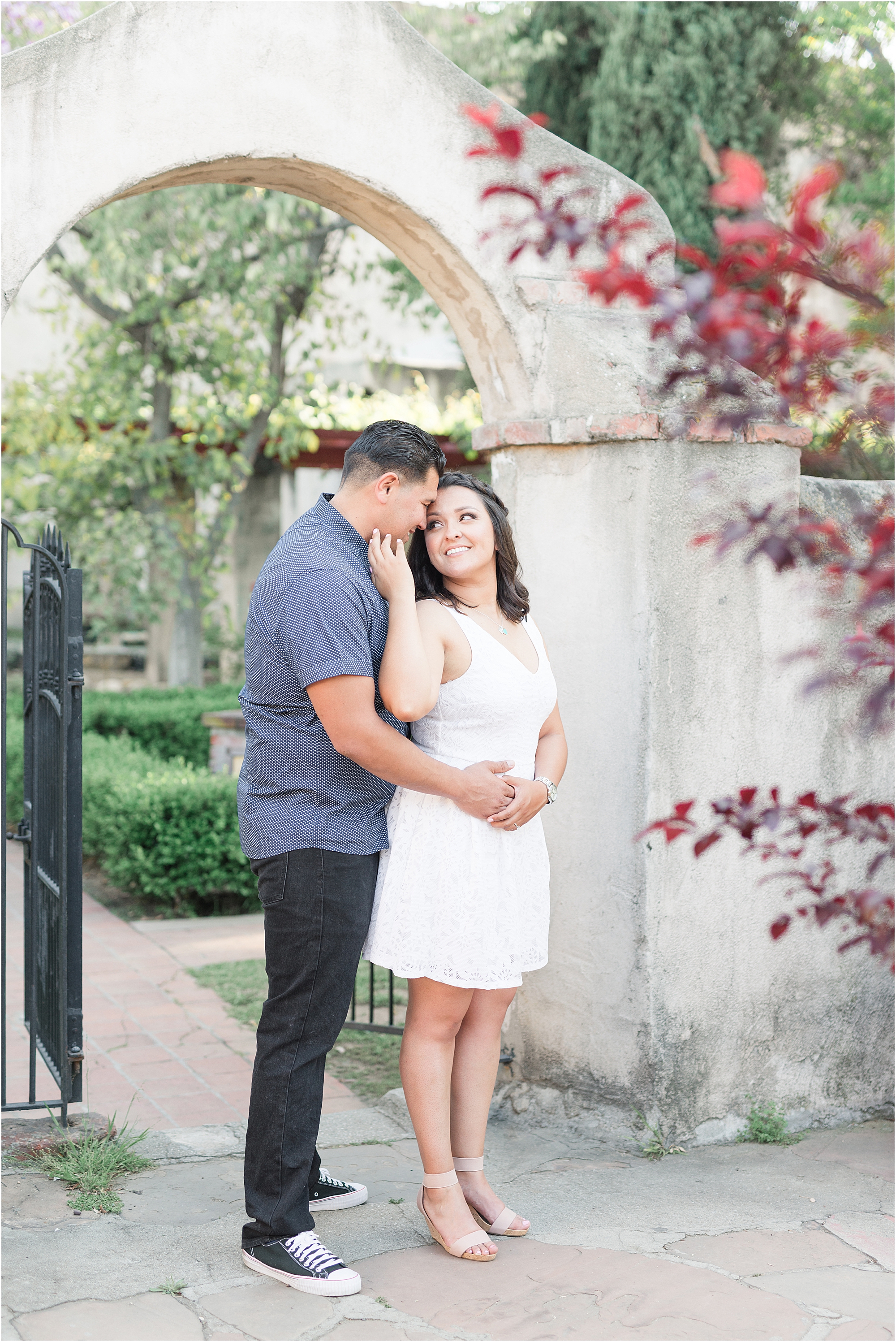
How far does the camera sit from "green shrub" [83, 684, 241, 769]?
1037cm

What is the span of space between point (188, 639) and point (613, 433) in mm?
8346

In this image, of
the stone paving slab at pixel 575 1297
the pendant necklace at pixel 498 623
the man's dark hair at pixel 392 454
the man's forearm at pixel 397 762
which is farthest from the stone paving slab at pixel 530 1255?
the man's dark hair at pixel 392 454

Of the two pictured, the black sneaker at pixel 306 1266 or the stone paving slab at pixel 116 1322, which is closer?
the stone paving slab at pixel 116 1322

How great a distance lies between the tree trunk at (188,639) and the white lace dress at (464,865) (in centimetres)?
818

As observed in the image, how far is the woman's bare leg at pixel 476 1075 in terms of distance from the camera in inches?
127

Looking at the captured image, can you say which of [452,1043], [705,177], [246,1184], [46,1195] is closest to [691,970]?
[452,1043]

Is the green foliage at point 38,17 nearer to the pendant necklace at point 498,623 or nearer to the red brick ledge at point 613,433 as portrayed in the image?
the red brick ledge at point 613,433

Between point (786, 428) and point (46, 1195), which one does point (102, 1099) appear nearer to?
point (46, 1195)

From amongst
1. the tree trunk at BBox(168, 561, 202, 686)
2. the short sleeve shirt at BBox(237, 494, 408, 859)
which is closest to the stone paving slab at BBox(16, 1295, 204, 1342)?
the short sleeve shirt at BBox(237, 494, 408, 859)

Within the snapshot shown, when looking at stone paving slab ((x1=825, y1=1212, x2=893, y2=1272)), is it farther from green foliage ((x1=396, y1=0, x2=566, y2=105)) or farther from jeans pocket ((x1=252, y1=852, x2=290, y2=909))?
green foliage ((x1=396, y1=0, x2=566, y2=105))

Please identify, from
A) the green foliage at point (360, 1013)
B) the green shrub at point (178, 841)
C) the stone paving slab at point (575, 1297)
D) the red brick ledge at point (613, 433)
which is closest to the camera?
the stone paving slab at point (575, 1297)

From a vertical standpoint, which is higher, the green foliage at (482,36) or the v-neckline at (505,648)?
the green foliage at (482,36)

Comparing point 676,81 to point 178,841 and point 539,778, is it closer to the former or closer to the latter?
point 178,841

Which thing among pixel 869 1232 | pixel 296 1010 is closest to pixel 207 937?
pixel 296 1010
